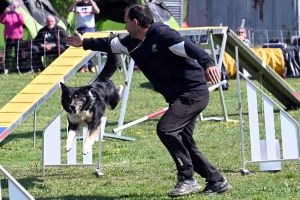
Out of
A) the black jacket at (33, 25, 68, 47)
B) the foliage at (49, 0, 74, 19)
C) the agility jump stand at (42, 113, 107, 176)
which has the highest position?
the foliage at (49, 0, 74, 19)

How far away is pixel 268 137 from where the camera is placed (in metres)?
7.57

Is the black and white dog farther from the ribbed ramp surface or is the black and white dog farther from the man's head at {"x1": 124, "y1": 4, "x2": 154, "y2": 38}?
the man's head at {"x1": 124, "y1": 4, "x2": 154, "y2": 38}

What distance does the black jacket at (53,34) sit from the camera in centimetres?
1680

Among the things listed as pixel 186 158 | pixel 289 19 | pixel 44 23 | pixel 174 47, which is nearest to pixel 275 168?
pixel 186 158

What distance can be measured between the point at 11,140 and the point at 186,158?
4791 mm

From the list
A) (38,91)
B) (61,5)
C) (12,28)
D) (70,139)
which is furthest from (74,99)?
(61,5)

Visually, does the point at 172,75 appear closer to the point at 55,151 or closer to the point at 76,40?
the point at 76,40

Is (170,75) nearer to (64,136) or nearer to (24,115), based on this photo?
(24,115)

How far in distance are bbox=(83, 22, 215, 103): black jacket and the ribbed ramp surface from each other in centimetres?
147

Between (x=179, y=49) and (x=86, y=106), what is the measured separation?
146 cm

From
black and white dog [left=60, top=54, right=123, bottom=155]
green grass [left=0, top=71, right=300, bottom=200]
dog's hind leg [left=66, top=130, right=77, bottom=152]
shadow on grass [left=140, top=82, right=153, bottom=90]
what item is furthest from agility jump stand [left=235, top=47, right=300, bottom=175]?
shadow on grass [left=140, top=82, right=153, bottom=90]

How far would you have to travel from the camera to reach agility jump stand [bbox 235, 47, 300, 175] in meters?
7.53

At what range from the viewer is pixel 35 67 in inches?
682

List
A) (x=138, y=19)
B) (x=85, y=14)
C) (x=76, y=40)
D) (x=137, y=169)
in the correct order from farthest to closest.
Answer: (x=85, y=14) → (x=137, y=169) → (x=76, y=40) → (x=138, y=19)
